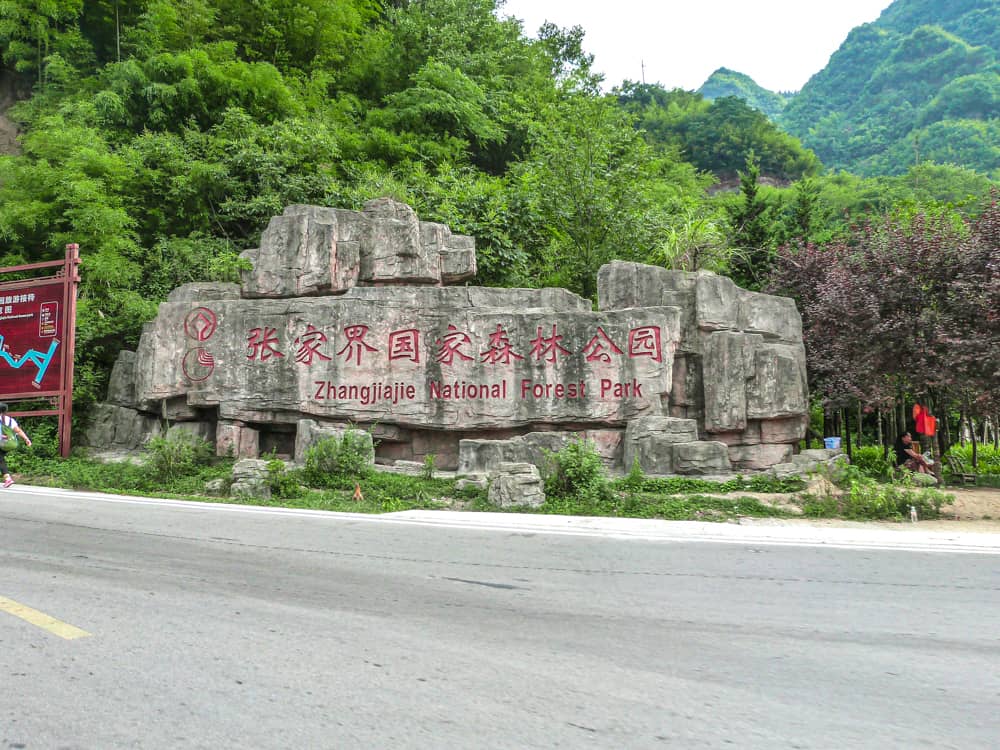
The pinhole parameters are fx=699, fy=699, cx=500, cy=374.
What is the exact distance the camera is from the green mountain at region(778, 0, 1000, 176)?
133ft

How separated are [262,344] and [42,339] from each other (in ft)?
14.4

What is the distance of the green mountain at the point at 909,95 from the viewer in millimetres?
40531

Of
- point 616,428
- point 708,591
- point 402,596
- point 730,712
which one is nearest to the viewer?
point 730,712

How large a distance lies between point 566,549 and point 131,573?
360cm

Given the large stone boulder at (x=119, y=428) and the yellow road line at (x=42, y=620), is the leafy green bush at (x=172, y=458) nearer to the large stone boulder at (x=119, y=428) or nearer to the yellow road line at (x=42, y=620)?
the large stone boulder at (x=119, y=428)

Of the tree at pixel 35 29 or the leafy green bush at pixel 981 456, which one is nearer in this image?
the leafy green bush at pixel 981 456

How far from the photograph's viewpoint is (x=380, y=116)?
1983 centimetres

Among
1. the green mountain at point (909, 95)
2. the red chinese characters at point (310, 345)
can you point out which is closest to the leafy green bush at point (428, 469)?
the red chinese characters at point (310, 345)

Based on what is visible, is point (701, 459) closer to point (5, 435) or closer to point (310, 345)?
point (310, 345)

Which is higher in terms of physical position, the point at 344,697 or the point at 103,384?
the point at 103,384

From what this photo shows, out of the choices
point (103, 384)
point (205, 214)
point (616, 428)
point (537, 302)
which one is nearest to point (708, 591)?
point (616, 428)

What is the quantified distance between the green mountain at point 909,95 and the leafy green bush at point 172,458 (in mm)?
37747

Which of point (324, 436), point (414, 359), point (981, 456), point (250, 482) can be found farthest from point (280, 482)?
point (981, 456)

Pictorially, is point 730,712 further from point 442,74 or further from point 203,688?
point 442,74
